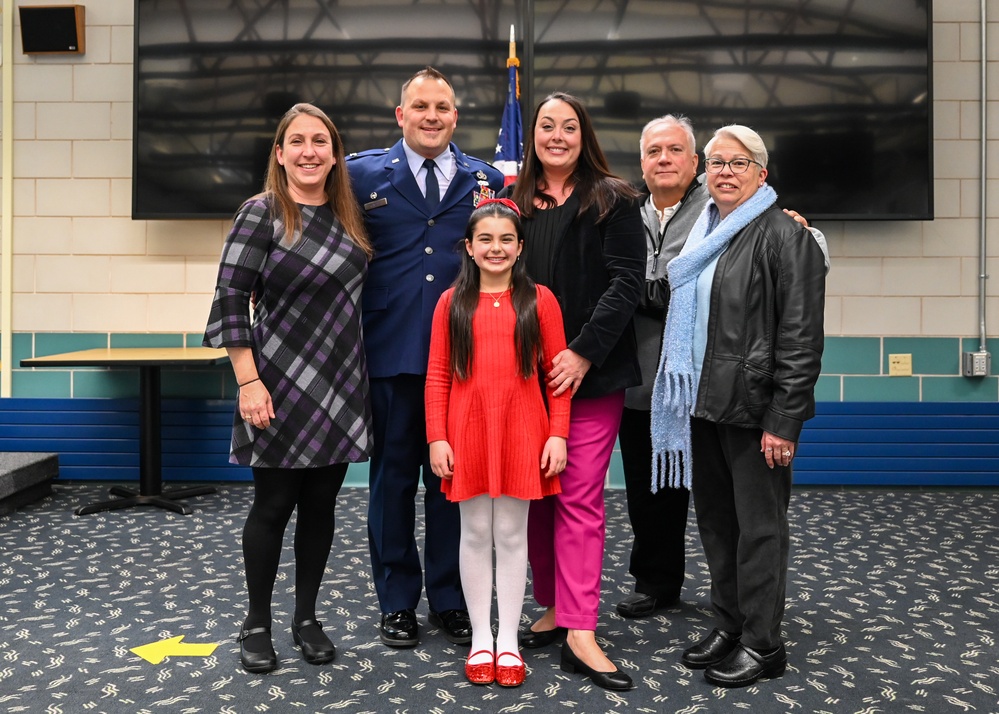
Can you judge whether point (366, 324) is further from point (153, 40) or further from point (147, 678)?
point (153, 40)

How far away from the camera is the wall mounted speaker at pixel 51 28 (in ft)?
14.4

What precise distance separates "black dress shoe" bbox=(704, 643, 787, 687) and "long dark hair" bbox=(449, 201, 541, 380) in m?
0.85

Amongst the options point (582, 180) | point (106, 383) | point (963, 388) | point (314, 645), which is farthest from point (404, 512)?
point (963, 388)

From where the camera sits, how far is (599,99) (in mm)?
4324

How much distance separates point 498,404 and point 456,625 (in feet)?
2.33

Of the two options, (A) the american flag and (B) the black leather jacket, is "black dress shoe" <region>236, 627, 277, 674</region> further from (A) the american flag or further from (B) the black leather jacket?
(A) the american flag

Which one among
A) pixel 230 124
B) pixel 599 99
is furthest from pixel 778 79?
pixel 230 124

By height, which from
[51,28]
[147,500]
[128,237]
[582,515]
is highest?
[51,28]

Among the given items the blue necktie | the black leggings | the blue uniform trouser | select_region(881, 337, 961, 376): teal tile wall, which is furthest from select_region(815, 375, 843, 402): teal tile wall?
the black leggings

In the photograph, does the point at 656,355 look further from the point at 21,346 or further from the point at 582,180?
the point at 21,346

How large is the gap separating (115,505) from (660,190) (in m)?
2.78

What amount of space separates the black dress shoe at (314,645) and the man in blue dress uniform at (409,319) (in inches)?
6.7

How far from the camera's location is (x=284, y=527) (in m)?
2.23

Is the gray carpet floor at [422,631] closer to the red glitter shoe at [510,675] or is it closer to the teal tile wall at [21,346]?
the red glitter shoe at [510,675]
